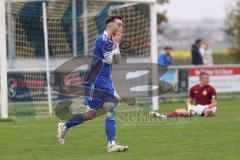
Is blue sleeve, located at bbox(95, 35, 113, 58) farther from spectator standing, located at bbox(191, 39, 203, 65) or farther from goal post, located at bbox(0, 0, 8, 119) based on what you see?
spectator standing, located at bbox(191, 39, 203, 65)

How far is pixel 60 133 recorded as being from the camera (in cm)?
1284

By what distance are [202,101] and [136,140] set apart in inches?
236

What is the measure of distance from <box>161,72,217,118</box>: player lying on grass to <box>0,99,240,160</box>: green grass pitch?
819 millimetres

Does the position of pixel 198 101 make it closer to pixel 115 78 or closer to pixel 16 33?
pixel 115 78

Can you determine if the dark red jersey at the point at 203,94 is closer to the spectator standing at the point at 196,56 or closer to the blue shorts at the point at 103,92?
the blue shorts at the point at 103,92

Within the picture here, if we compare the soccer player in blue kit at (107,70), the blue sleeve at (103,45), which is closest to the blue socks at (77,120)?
the soccer player in blue kit at (107,70)

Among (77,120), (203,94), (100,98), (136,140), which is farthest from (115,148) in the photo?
(203,94)

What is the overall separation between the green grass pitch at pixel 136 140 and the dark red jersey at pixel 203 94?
46.1 inches

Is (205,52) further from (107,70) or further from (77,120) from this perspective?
(107,70)

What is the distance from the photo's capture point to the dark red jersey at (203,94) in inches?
743

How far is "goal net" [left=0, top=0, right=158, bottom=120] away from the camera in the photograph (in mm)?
21359

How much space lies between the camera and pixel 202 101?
19.0 meters

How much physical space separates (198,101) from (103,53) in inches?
288

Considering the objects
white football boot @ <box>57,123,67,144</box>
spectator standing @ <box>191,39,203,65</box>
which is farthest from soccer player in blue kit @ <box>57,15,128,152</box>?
spectator standing @ <box>191,39,203,65</box>
